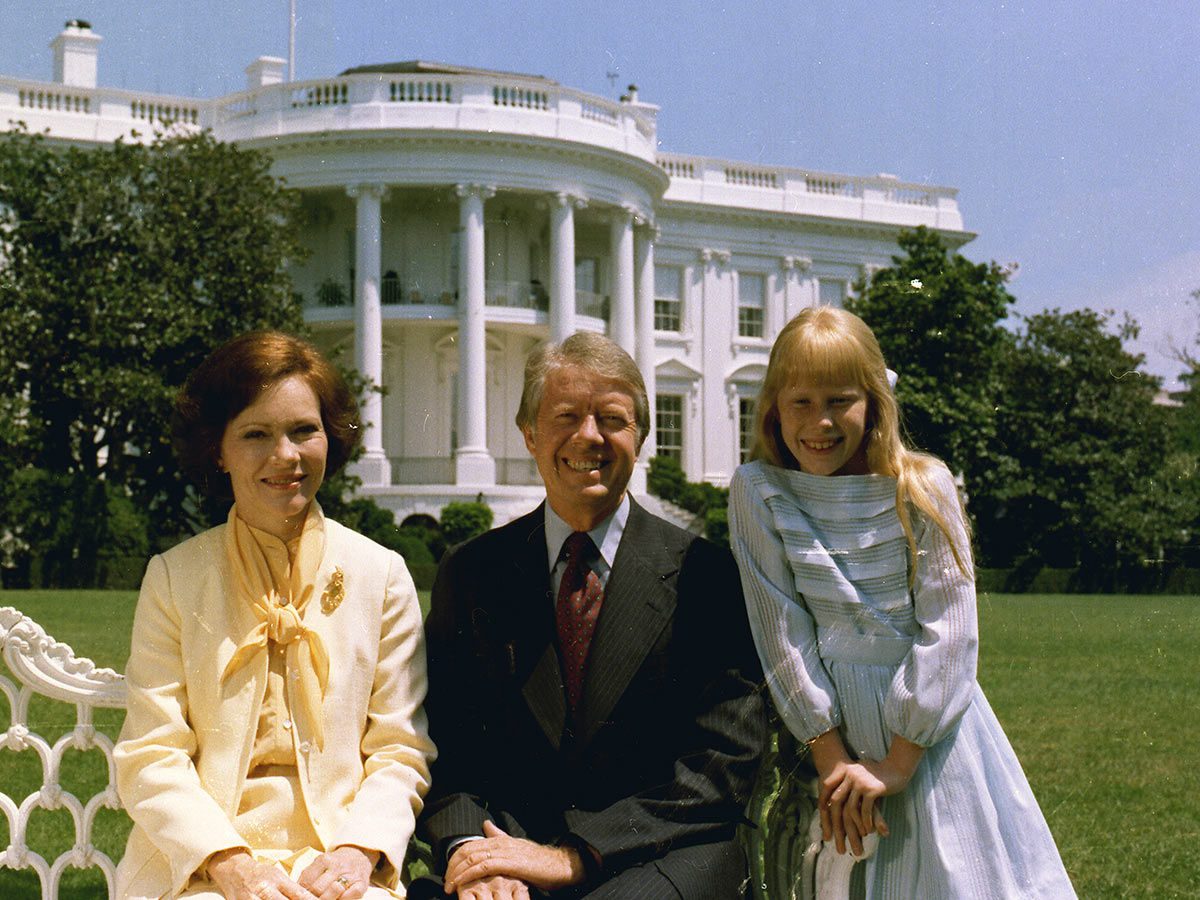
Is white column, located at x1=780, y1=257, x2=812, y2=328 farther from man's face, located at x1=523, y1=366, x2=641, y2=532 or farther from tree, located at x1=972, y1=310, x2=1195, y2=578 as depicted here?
man's face, located at x1=523, y1=366, x2=641, y2=532

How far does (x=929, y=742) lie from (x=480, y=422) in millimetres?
28075

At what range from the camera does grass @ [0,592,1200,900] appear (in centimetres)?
581

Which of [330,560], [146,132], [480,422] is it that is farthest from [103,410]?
[330,560]

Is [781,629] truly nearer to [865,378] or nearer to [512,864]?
[865,378]

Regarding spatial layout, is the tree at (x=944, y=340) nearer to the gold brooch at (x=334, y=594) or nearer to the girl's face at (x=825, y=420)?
the girl's face at (x=825, y=420)

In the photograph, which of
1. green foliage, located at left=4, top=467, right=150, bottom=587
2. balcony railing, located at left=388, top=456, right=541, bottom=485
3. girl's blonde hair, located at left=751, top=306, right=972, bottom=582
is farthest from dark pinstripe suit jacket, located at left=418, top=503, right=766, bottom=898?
balcony railing, located at left=388, top=456, right=541, bottom=485

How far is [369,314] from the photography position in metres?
30.8

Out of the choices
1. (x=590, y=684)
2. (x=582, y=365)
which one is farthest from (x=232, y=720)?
(x=582, y=365)

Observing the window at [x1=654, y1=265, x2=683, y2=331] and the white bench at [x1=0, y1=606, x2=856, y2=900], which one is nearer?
the white bench at [x1=0, y1=606, x2=856, y2=900]

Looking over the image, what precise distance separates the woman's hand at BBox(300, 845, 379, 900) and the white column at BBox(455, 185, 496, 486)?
27.6 m

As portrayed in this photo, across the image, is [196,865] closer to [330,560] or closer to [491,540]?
[330,560]

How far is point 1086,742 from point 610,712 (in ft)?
21.0

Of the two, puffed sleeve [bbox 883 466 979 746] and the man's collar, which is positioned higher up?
the man's collar

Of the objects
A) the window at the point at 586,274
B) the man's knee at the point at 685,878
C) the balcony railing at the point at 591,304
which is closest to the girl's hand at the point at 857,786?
the man's knee at the point at 685,878
